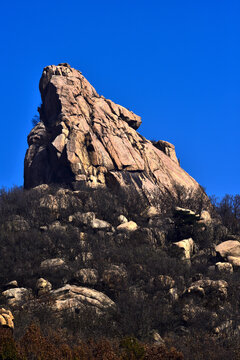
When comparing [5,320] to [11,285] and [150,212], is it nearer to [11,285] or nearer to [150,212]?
[11,285]

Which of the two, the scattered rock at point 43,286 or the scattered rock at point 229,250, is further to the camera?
the scattered rock at point 229,250

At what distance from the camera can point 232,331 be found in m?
38.8

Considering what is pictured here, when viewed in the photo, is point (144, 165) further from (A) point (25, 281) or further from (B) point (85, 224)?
(A) point (25, 281)

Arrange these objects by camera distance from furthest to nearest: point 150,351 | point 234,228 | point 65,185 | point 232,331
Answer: point 65,185, point 234,228, point 232,331, point 150,351

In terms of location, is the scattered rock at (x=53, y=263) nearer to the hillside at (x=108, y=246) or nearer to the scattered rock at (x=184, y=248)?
the hillside at (x=108, y=246)

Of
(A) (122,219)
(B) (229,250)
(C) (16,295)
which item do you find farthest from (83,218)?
(C) (16,295)

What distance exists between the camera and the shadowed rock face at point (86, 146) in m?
76.6

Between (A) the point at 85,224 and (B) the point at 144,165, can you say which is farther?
(B) the point at 144,165

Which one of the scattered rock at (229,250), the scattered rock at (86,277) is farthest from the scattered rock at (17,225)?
the scattered rock at (229,250)

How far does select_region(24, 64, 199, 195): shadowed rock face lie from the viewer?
76562 millimetres

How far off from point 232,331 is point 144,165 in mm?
46109

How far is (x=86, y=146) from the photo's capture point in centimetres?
7806

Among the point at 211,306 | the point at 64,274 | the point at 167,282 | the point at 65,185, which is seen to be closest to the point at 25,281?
the point at 64,274

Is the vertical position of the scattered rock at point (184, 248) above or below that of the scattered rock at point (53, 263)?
above
